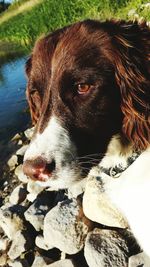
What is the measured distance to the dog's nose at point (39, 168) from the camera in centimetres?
274

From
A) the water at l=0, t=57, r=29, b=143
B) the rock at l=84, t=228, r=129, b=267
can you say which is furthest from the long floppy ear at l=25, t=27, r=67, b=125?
the water at l=0, t=57, r=29, b=143

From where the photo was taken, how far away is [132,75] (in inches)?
116

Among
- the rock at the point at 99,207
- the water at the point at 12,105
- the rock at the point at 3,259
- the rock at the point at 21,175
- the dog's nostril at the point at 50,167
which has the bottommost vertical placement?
the water at the point at 12,105

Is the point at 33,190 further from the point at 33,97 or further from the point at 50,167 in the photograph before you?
the point at 50,167

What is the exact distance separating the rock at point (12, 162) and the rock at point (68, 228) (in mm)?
3443

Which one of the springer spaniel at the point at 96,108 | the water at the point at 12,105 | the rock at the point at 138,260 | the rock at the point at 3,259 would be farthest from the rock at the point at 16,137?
the springer spaniel at the point at 96,108

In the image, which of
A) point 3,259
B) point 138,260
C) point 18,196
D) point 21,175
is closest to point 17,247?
point 3,259

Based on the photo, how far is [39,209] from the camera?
565cm

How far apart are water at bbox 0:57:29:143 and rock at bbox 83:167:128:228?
389 cm

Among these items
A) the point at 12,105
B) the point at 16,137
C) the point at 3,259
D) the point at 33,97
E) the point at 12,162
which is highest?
the point at 33,97

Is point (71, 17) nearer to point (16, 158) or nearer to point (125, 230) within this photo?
point (16, 158)

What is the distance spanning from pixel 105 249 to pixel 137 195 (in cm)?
138

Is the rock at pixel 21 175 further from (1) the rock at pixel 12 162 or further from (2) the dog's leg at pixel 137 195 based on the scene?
(2) the dog's leg at pixel 137 195

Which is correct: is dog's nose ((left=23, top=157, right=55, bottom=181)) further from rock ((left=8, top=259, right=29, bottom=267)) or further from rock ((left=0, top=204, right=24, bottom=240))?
rock ((left=0, top=204, right=24, bottom=240))
